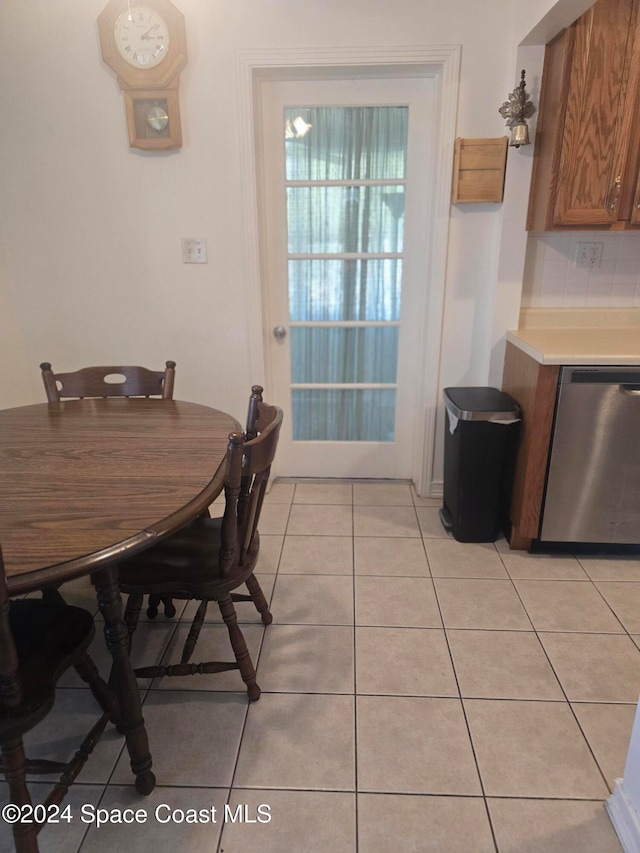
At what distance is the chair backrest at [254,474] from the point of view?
4.45ft

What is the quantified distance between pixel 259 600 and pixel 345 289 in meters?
1.66

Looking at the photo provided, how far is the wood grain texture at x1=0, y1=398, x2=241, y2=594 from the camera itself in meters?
1.05

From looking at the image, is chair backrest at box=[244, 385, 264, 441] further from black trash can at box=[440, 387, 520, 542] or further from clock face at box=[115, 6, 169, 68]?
clock face at box=[115, 6, 169, 68]

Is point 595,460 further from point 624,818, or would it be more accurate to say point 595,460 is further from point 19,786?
point 19,786

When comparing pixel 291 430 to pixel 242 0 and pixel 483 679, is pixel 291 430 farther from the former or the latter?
pixel 242 0

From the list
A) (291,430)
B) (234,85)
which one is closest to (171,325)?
(291,430)

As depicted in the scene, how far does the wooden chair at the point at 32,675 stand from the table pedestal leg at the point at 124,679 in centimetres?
7

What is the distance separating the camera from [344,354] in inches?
115

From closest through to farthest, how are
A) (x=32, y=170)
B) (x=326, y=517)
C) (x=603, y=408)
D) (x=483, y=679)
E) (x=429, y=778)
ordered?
(x=429, y=778)
(x=483, y=679)
(x=603, y=408)
(x=32, y=170)
(x=326, y=517)

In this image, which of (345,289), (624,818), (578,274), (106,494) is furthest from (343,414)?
(624,818)

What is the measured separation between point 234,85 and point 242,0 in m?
0.32

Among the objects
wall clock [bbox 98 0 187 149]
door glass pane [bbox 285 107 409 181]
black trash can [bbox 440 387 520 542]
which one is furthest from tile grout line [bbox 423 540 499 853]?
wall clock [bbox 98 0 187 149]

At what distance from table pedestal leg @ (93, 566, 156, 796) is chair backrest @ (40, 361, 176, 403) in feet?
3.51

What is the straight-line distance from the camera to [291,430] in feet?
10.1
